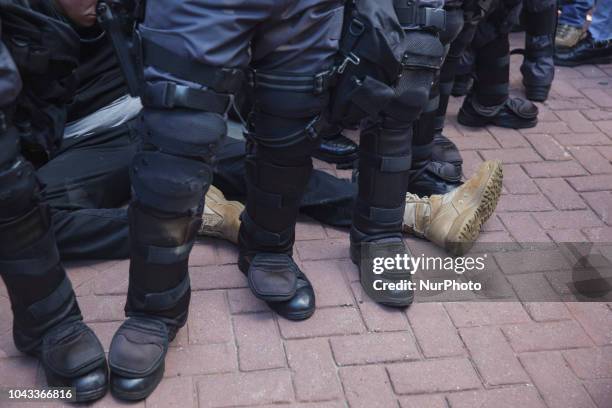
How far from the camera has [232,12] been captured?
1.98 m

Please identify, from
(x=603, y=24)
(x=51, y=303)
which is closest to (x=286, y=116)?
(x=51, y=303)

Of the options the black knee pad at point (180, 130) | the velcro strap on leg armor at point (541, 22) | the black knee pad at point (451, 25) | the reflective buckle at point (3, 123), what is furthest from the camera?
the velcro strap on leg armor at point (541, 22)

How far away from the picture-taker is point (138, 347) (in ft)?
7.65

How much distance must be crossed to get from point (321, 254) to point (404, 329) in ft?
1.75

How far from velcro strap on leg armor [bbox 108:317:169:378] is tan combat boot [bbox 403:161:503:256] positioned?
1226 mm

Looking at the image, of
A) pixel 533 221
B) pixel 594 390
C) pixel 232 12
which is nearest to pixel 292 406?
pixel 594 390

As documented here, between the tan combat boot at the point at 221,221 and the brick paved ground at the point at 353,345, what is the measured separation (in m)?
0.05

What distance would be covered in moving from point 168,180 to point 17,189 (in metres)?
0.41

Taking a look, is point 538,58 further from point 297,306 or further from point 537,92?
point 297,306

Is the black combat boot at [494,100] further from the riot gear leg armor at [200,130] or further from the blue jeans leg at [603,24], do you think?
the riot gear leg armor at [200,130]

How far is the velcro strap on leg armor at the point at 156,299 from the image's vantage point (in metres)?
2.34

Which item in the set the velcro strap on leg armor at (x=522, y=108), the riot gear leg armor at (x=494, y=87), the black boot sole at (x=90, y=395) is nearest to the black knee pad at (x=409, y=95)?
the black boot sole at (x=90, y=395)

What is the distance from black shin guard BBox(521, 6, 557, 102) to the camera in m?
4.43

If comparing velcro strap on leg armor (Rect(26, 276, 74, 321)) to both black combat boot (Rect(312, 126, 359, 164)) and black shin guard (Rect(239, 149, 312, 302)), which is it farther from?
black combat boot (Rect(312, 126, 359, 164))
